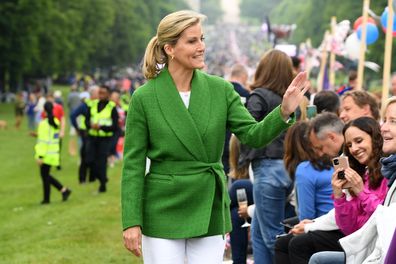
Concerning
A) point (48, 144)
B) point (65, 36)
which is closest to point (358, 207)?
point (48, 144)

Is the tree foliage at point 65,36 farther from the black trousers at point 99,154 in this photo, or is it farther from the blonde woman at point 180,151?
the blonde woman at point 180,151

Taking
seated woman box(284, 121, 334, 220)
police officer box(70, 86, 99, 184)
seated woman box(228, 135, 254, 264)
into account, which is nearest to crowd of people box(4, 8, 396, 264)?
seated woman box(284, 121, 334, 220)

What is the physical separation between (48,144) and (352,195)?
10.4 m

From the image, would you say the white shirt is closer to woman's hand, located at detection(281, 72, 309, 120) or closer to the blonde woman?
the blonde woman

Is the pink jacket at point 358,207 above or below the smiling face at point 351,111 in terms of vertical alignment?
below

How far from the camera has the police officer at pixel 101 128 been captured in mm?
17109

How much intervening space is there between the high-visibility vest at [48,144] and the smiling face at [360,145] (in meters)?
9.99

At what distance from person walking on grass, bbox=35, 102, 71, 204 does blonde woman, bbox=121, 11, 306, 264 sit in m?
10.6

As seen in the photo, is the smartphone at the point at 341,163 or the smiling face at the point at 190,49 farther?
the smartphone at the point at 341,163

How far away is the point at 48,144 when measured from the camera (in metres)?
16.1

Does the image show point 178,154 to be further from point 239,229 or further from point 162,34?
point 239,229

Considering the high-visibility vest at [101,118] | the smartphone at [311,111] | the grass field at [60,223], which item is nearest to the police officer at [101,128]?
the high-visibility vest at [101,118]

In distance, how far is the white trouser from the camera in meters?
5.40

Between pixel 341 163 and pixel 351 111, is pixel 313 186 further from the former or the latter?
pixel 341 163
